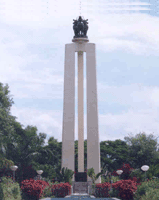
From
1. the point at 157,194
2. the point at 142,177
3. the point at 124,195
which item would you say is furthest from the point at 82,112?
the point at 157,194

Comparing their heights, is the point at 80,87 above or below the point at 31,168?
above

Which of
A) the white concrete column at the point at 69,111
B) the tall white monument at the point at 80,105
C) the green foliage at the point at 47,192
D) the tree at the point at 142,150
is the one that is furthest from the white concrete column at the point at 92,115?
the tree at the point at 142,150

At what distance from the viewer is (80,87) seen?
27.0 meters

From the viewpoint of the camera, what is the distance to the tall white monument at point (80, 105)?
2436cm

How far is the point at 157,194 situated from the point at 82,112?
Answer: 50.9 feet

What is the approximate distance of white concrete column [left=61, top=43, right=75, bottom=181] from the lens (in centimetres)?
2433

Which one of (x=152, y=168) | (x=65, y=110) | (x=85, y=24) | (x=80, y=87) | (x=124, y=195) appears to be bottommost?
(x=124, y=195)

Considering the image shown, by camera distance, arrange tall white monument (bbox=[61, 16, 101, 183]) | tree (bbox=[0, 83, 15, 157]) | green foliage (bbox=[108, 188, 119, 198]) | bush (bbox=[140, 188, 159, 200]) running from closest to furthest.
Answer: bush (bbox=[140, 188, 159, 200]) < green foliage (bbox=[108, 188, 119, 198]) < tree (bbox=[0, 83, 15, 157]) < tall white monument (bbox=[61, 16, 101, 183])

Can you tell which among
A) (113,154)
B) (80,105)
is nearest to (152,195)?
(80,105)

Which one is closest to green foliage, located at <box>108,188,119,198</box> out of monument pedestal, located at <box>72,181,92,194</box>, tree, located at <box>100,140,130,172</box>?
monument pedestal, located at <box>72,181,92,194</box>

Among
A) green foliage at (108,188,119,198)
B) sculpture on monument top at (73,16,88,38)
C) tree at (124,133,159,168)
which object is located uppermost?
sculpture on monument top at (73,16,88,38)

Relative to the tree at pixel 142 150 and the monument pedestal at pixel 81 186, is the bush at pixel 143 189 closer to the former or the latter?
the monument pedestal at pixel 81 186

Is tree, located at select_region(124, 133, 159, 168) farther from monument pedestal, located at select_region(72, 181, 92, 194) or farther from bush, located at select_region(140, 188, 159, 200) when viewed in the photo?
bush, located at select_region(140, 188, 159, 200)

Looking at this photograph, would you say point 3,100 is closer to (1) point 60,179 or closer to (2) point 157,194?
(1) point 60,179
